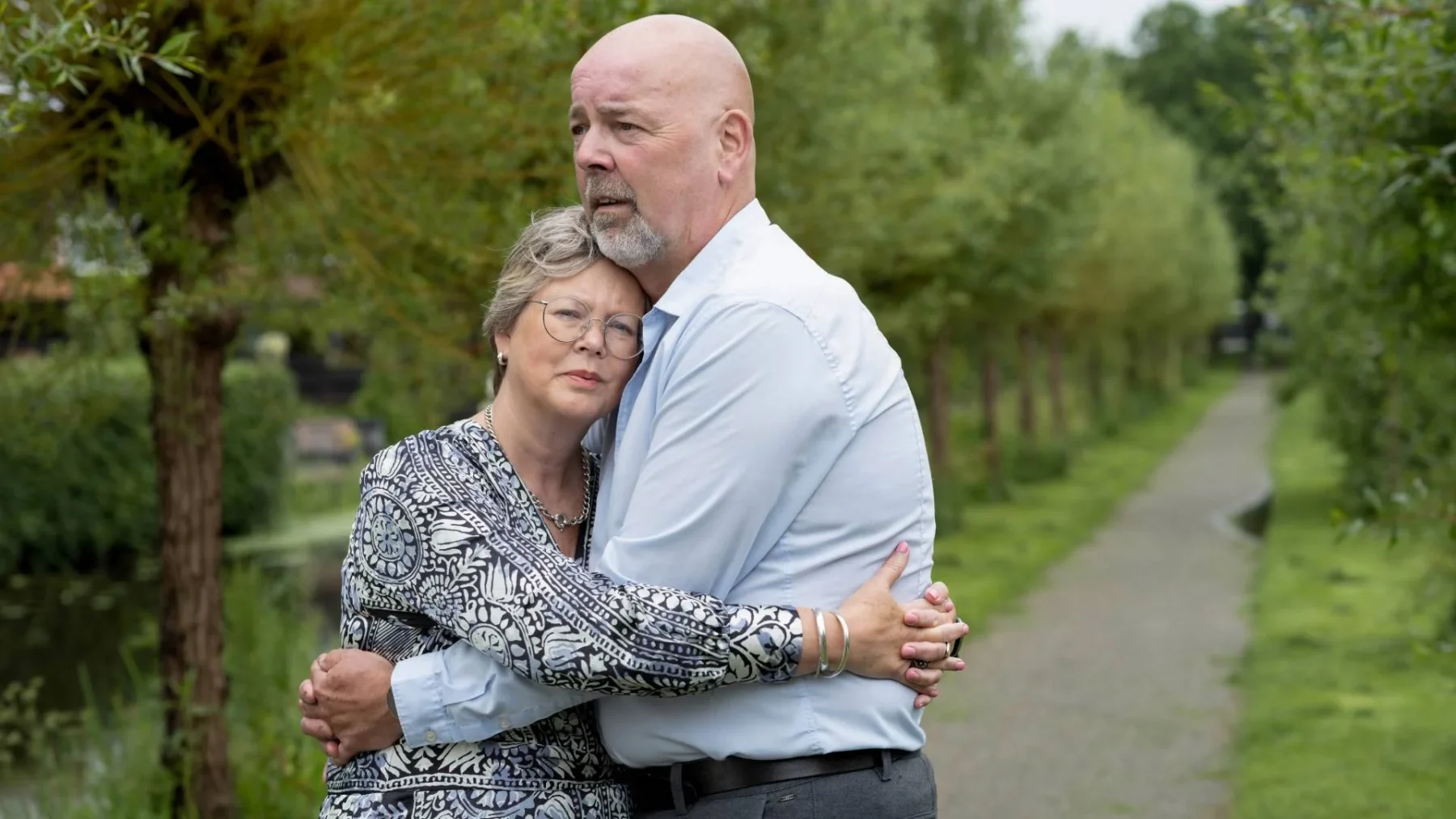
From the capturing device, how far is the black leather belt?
2549 mm

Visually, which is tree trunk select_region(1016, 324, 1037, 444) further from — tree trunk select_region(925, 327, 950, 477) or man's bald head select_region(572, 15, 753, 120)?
man's bald head select_region(572, 15, 753, 120)

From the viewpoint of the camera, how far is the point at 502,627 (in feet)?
8.09

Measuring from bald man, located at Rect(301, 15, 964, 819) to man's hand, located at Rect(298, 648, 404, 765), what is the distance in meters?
0.01

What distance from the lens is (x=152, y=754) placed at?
641 centimetres

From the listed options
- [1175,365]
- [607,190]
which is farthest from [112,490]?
[1175,365]

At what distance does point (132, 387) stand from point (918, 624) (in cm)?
413

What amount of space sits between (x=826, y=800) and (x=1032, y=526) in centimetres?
1643

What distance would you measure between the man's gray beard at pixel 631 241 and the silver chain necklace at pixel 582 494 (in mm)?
358

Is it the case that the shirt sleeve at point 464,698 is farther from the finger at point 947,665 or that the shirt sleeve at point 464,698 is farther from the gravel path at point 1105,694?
the gravel path at point 1105,694

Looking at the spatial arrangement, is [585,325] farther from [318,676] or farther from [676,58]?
[318,676]

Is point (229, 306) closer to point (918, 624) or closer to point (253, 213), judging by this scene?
point (253, 213)

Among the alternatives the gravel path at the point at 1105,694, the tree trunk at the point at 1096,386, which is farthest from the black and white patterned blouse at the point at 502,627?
the tree trunk at the point at 1096,386

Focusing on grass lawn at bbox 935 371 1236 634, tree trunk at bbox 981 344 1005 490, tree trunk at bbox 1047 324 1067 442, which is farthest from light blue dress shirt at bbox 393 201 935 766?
tree trunk at bbox 1047 324 1067 442

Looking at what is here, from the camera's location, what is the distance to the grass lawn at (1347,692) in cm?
717
